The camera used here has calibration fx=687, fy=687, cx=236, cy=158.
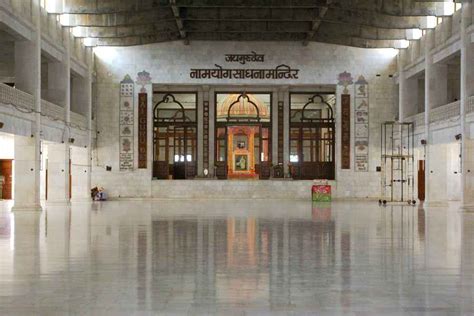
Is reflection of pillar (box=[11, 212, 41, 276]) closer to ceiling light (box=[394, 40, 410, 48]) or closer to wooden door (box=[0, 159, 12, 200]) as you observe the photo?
wooden door (box=[0, 159, 12, 200])

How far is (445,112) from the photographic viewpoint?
29.0m

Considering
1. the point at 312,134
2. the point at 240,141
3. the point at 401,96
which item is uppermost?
the point at 401,96

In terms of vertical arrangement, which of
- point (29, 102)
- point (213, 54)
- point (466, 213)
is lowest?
point (466, 213)

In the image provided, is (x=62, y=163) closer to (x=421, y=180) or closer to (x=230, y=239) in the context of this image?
(x=421, y=180)

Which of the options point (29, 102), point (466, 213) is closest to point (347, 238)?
point (466, 213)

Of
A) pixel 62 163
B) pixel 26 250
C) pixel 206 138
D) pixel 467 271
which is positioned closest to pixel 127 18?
pixel 62 163

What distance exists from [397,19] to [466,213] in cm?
1115

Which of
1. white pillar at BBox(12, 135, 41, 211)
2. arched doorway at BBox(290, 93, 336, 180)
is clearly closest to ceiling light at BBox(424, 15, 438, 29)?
arched doorway at BBox(290, 93, 336, 180)

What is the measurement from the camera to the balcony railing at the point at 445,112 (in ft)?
90.9

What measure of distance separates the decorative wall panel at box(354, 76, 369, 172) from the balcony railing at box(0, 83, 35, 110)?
18375 mm

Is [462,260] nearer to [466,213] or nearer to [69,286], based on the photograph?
Answer: [69,286]

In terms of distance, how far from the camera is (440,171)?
103 feet

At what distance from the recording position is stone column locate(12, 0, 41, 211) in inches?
1016

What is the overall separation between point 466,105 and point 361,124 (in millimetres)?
11364
